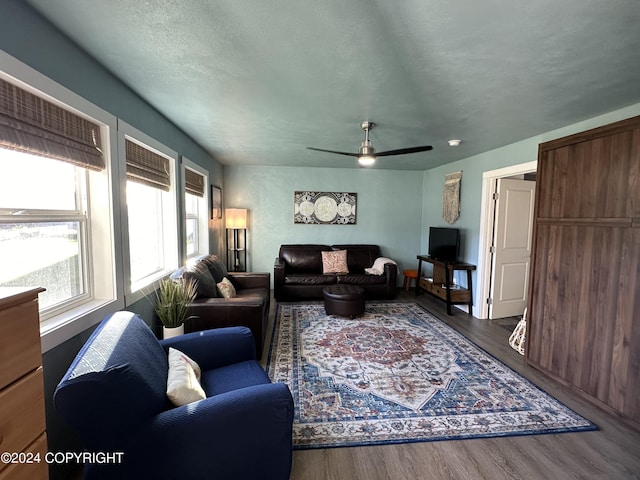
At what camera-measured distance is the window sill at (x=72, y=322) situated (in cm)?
143

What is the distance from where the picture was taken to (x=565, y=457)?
168 centimetres

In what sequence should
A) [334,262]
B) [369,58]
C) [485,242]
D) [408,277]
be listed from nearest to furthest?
[369,58] → [485,242] → [334,262] → [408,277]

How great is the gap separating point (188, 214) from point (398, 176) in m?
3.85

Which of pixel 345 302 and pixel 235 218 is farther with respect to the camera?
pixel 235 218

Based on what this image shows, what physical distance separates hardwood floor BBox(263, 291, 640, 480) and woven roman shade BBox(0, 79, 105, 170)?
85.3 inches

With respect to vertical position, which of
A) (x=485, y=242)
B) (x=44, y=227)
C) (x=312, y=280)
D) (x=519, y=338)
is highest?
(x=44, y=227)

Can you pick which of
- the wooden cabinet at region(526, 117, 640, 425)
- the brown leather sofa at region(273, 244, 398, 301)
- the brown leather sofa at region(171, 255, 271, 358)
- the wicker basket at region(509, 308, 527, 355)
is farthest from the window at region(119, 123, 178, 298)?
the wicker basket at region(509, 308, 527, 355)

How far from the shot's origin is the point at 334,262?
199 inches

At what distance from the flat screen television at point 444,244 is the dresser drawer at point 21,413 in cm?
442

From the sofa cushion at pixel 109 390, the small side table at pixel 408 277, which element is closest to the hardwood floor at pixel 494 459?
the sofa cushion at pixel 109 390

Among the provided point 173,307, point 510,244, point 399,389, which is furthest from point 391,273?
point 173,307

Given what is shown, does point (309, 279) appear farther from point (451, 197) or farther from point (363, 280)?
point (451, 197)

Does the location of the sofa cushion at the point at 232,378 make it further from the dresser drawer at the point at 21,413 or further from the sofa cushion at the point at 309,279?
the sofa cushion at the point at 309,279

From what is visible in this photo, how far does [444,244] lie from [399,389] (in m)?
2.80
